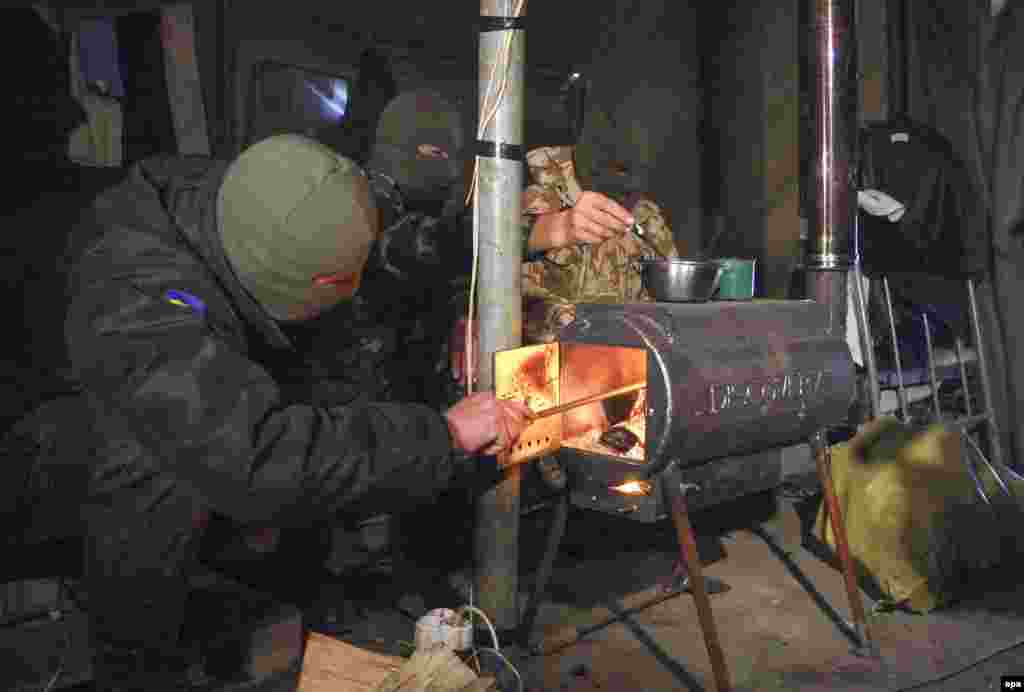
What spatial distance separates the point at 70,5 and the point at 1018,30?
5.37 metres

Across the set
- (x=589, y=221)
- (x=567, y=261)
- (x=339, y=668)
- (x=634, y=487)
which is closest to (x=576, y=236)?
(x=589, y=221)

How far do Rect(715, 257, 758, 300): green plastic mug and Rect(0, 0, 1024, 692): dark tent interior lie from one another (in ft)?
3.73

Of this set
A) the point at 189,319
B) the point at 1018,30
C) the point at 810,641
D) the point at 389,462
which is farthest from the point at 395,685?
the point at 1018,30

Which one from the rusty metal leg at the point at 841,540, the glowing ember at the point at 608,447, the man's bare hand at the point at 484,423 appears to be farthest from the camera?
the rusty metal leg at the point at 841,540

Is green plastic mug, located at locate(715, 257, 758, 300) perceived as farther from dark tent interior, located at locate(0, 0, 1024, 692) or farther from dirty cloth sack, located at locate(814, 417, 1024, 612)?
dirty cloth sack, located at locate(814, 417, 1024, 612)

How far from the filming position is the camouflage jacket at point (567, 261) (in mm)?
4406

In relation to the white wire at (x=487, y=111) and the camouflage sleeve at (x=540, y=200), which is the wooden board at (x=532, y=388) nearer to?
the white wire at (x=487, y=111)

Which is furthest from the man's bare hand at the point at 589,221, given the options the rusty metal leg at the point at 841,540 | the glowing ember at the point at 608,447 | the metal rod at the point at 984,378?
the metal rod at the point at 984,378

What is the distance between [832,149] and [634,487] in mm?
2580

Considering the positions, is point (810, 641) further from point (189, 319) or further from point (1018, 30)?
point (1018, 30)

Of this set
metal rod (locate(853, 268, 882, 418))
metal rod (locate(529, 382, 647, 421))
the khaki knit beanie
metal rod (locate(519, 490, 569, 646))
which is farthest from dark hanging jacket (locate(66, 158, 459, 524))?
metal rod (locate(853, 268, 882, 418))

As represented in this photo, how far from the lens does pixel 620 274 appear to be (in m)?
4.62

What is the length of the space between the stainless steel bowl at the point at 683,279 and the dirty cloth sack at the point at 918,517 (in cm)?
164

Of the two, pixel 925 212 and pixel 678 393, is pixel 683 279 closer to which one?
pixel 678 393
